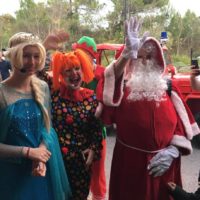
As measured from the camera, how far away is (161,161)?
2434 mm

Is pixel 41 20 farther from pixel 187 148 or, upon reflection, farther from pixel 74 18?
pixel 187 148

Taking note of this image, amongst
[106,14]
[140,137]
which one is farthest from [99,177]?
[106,14]

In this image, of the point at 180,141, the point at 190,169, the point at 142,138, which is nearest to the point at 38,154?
the point at 142,138

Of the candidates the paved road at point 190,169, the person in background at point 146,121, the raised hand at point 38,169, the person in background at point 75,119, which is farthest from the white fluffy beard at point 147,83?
the paved road at point 190,169

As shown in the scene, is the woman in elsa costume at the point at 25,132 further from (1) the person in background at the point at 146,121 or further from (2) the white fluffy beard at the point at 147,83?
(2) the white fluffy beard at the point at 147,83

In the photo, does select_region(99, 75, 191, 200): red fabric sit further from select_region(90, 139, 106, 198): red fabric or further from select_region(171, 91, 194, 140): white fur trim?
select_region(90, 139, 106, 198): red fabric

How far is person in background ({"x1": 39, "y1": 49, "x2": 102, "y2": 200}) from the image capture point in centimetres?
271

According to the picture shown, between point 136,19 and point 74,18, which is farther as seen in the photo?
point 74,18

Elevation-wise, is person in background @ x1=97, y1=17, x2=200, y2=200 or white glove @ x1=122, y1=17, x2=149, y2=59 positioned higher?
white glove @ x1=122, y1=17, x2=149, y2=59

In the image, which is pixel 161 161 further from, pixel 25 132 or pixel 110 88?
pixel 25 132

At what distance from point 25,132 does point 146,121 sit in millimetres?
859

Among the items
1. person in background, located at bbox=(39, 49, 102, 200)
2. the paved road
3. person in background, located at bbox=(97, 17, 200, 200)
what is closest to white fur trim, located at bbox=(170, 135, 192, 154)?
person in background, located at bbox=(97, 17, 200, 200)

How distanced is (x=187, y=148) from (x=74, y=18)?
2783cm

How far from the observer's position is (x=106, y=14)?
2841 centimetres
